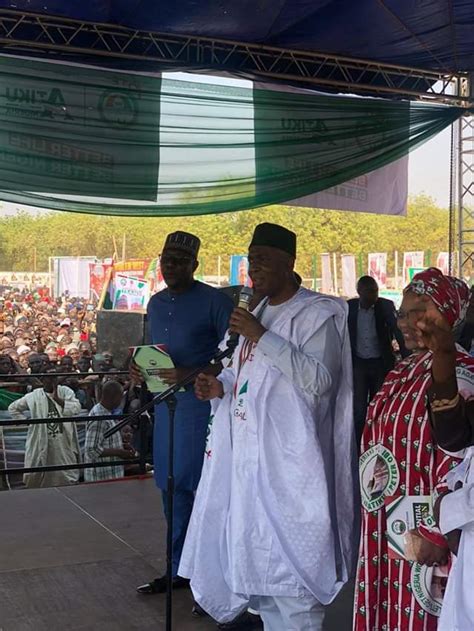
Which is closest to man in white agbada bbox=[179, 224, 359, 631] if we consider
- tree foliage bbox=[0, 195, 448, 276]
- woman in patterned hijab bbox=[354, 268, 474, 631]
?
woman in patterned hijab bbox=[354, 268, 474, 631]

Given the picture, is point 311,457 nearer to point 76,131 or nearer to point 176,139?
point 76,131

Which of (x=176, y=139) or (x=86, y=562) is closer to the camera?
(x=86, y=562)

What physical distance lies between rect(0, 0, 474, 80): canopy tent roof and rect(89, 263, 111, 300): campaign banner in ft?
57.1

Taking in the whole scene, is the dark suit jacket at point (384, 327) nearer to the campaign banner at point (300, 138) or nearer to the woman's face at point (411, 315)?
the campaign banner at point (300, 138)

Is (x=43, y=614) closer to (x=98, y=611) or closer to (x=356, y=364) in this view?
(x=98, y=611)

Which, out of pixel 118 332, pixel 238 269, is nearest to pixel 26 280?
pixel 238 269

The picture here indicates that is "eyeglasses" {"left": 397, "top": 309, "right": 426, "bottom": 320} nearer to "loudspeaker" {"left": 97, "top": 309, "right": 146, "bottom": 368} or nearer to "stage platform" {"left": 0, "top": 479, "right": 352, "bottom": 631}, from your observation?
"stage platform" {"left": 0, "top": 479, "right": 352, "bottom": 631}

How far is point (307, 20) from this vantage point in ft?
19.7

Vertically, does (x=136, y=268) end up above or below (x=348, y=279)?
above

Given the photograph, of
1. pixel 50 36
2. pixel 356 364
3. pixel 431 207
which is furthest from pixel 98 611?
pixel 431 207

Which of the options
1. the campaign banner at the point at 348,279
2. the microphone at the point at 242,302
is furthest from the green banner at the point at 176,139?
the campaign banner at the point at 348,279

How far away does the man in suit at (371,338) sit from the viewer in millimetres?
7895

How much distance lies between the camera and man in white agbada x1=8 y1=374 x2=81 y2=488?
7113mm

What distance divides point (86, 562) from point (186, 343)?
1.50m
